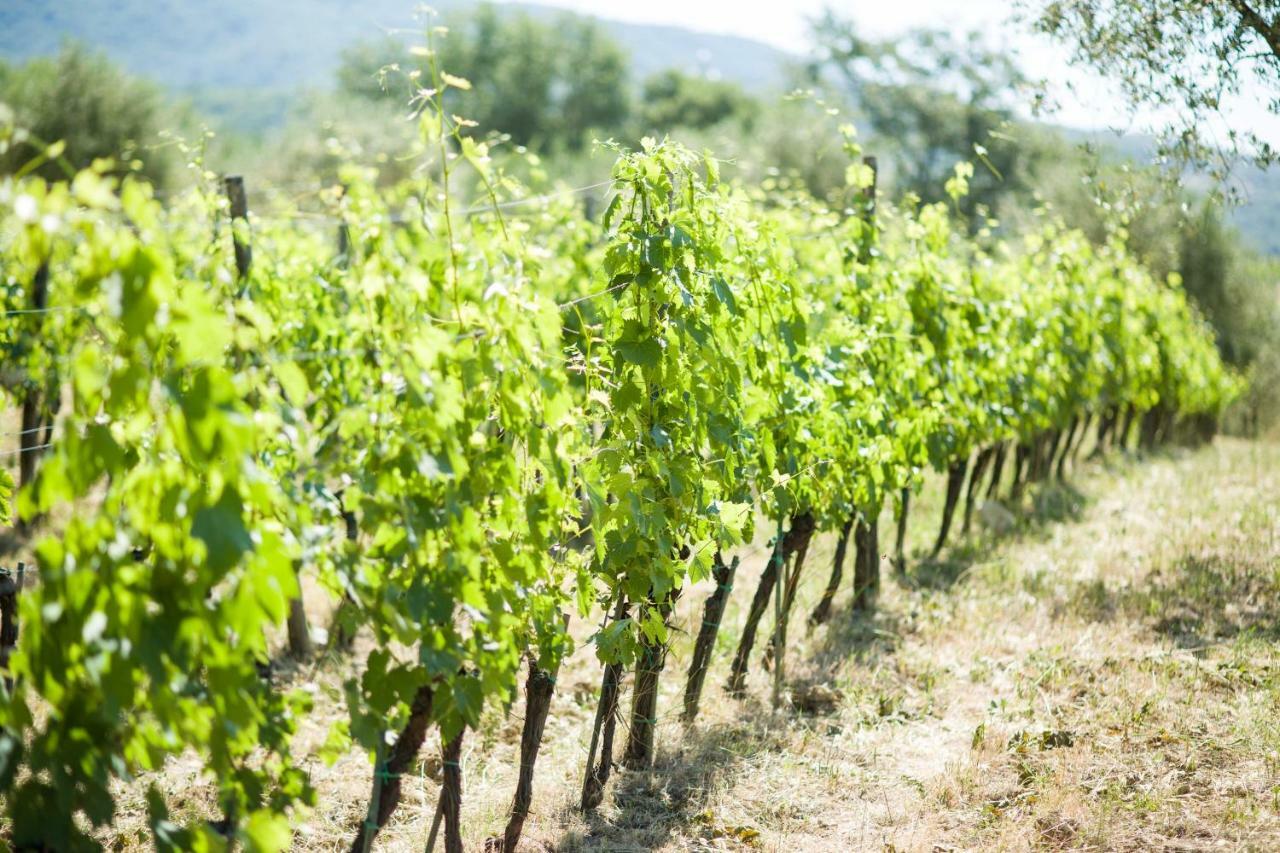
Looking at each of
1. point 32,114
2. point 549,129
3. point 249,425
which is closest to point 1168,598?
point 249,425

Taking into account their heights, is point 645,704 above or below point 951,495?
below

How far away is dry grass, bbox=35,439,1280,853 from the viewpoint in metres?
3.48

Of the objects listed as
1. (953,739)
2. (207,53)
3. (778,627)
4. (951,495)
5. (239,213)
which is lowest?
(953,739)

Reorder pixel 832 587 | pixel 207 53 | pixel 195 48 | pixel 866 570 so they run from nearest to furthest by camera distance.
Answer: pixel 832 587 < pixel 866 570 < pixel 195 48 < pixel 207 53

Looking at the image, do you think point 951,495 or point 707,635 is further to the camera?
point 951,495

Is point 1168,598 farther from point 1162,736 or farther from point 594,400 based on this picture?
point 594,400

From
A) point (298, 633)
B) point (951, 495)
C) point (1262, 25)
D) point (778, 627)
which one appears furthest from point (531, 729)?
point (1262, 25)

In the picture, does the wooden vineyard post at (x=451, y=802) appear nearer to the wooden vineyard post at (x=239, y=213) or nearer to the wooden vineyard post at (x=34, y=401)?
the wooden vineyard post at (x=239, y=213)

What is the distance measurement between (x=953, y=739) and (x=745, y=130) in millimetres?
50815

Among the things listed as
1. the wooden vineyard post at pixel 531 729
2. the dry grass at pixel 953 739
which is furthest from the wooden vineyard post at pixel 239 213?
the wooden vineyard post at pixel 531 729

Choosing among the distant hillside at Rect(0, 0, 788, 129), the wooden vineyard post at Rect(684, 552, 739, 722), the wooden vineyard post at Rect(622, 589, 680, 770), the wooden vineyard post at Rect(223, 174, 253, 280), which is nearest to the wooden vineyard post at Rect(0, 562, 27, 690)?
the wooden vineyard post at Rect(223, 174, 253, 280)

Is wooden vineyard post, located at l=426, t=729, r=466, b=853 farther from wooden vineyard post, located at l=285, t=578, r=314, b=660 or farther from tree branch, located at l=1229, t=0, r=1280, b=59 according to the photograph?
tree branch, located at l=1229, t=0, r=1280, b=59

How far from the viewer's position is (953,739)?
4.21m

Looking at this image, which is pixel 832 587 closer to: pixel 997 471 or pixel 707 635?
pixel 707 635
